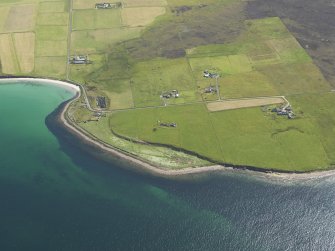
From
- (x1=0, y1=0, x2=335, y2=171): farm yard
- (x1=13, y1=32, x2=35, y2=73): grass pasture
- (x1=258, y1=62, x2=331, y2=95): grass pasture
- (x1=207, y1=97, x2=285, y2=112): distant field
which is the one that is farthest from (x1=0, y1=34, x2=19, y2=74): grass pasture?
(x1=258, y1=62, x2=331, y2=95): grass pasture

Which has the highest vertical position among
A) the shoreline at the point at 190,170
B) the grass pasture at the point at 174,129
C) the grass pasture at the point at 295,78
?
the grass pasture at the point at 295,78

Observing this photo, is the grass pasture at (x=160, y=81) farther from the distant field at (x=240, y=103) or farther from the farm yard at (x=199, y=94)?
the distant field at (x=240, y=103)

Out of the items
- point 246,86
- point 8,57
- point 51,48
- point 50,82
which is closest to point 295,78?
point 246,86

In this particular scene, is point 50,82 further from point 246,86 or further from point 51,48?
point 246,86

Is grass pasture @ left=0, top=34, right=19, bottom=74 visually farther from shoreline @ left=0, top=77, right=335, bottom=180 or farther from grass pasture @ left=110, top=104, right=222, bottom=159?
grass pasture @ left=110, top=104, right=222, bottom=159

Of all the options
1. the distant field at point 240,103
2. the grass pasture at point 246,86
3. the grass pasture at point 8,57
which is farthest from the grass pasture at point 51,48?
the distant field at point 240,103

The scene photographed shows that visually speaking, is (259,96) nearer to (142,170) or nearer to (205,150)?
(205,150)

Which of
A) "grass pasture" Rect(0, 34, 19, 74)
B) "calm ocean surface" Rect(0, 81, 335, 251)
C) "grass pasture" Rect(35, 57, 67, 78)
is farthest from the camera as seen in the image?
"grass pasture" Rect(0, 34, 19, 74)
